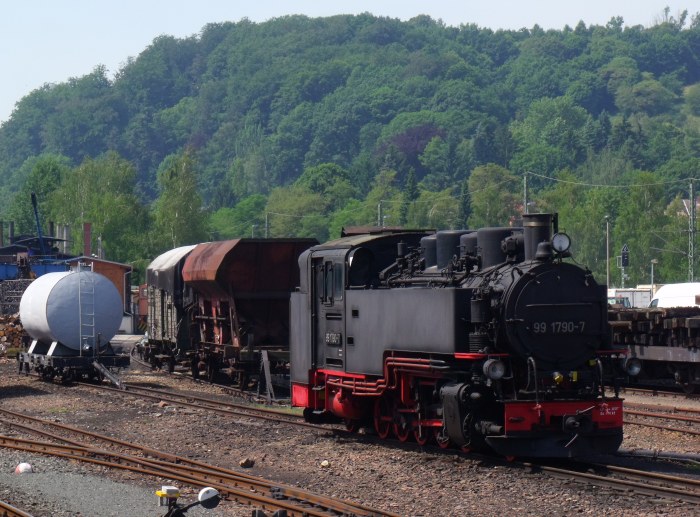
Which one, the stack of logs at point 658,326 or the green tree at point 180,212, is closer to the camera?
the stack of logs at point 658,326

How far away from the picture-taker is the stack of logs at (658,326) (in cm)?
2589

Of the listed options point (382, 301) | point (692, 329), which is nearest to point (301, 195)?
point (692, 329)

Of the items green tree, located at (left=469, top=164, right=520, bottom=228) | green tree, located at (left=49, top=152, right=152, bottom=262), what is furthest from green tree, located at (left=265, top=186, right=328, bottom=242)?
green tree, located at (left=49, top=152, right=152, bottom=262)

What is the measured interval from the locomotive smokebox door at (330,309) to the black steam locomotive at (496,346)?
63cm

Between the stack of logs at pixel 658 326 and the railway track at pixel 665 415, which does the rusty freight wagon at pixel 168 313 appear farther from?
the railway track at pixel 665 415

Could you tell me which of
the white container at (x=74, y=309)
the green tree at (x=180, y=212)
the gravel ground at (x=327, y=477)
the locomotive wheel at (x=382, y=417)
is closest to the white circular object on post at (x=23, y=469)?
the gravel ground at (x=327, y=477)

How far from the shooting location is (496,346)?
572 inches

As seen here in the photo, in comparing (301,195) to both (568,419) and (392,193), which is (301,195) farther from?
(568,419)

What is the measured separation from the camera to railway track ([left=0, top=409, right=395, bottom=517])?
12.2 metres

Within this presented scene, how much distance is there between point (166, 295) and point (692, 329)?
14992mm

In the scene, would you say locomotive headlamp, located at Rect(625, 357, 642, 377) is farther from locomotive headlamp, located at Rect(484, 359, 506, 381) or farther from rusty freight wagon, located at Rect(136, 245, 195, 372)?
rusty freight wagon, located at Rect(136, 245, 195, 372)

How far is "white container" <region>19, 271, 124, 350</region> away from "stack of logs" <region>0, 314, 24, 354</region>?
1062 centimetres

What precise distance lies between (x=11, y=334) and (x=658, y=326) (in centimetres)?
2347

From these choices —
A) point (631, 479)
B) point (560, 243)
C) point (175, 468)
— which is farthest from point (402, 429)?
point (631, 479)
